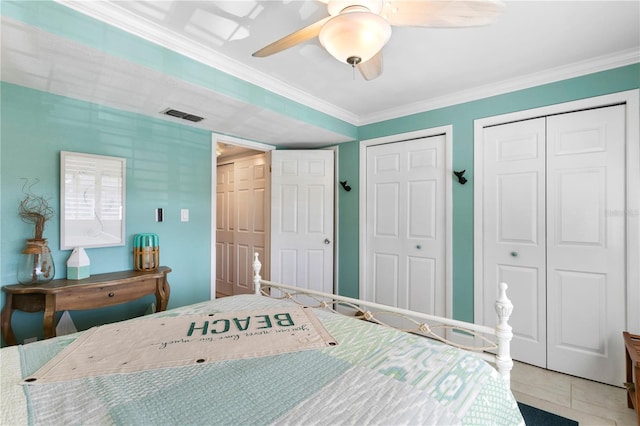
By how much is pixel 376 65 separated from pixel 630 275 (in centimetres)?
223

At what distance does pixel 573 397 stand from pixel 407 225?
172 cm

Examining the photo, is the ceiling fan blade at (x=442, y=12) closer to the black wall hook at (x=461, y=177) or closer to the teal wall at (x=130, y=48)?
the teal wall at (x=130, y=48)

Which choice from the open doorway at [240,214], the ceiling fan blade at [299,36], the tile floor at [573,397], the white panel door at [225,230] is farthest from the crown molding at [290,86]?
the tile floor at [573,397]

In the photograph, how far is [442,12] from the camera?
4.01 ft

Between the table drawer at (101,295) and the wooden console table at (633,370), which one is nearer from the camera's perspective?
the wooden console table at (633,370)

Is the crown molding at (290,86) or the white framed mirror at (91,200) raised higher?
the crown molding at (290,86)

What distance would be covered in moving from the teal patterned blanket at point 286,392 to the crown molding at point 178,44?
5.24 ft

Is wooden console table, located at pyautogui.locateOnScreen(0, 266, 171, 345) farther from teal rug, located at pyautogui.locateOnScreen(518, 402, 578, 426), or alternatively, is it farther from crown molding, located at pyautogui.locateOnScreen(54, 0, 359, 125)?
teal rug, located at pyautogui.locateOnScreen(518, 402, 578, 426)

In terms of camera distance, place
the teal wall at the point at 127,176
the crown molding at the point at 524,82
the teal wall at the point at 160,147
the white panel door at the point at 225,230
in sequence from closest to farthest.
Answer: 1. the teal wall at the point at 160,147
2. the teal wall at the point at 127,176
3. the crown molding at the point at 524,82
4. the white panel door at the point at 225,230

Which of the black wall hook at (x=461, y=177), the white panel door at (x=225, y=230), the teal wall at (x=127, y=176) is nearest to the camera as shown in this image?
the teal wall at (x=127, y=176)

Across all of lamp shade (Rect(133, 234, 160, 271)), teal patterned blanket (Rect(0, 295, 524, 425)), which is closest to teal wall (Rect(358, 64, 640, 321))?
teal patterned blanket (Rect(0, 295, 524, 425))

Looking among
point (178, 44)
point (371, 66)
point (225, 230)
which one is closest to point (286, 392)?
point (371, 66)

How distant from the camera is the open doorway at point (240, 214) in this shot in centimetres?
392

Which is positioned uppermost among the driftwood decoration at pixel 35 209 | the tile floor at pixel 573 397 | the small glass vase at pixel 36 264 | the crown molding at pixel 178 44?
the crown molding at pixel 178 44
